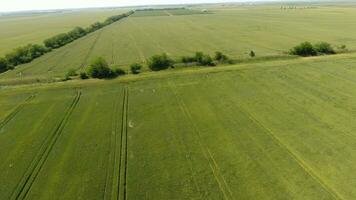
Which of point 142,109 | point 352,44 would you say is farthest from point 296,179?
point 352,44

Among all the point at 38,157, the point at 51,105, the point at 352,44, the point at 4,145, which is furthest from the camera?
the point at 352,44

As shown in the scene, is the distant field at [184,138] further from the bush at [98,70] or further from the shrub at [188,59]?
the shrub at [188,59]

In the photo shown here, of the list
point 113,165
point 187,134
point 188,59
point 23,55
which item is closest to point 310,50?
point 188,59

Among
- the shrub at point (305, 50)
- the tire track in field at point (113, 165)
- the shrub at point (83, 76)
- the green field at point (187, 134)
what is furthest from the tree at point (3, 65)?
the shrub at point (305, 50)

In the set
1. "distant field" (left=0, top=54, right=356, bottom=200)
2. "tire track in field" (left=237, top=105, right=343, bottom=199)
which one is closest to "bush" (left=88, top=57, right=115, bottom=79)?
"distant field" (left=0, top=54, right=356, bottom=200)

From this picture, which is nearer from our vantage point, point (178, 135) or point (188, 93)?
point (178, 135)

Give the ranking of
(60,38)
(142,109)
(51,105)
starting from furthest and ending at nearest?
A: (60,38), (51,105), (142,109)

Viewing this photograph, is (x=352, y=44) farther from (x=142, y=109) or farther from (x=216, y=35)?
(x=142, y=109)

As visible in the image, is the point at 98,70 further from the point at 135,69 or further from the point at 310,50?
the point at 310,50
